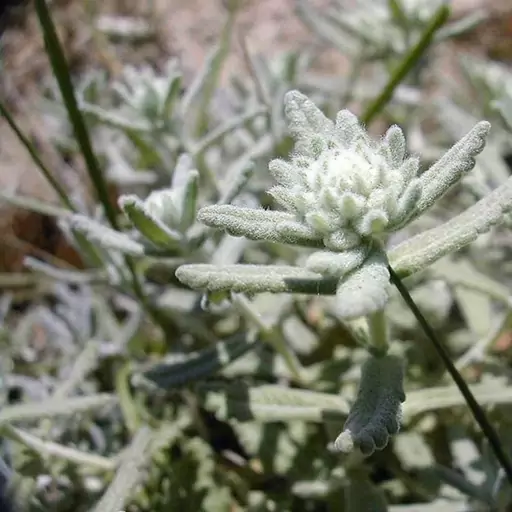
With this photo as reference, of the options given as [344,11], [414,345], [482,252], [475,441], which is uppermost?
[344,11]

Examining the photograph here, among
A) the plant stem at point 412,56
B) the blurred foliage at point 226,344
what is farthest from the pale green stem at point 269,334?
the plant stem at point 412,56

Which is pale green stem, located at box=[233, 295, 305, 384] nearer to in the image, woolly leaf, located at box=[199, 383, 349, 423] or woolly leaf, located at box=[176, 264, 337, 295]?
woolly leaf, located at box=[199, 383, 349, 423]

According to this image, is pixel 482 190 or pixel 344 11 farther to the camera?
pixel 344 11

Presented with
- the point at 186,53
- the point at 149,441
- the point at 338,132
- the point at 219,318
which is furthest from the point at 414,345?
the point at 186,53

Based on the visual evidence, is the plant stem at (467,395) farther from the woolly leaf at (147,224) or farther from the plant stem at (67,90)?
the plant stem at (67,90)

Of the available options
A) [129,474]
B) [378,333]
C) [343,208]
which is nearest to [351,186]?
[343,208]

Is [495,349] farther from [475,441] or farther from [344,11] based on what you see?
[344,11]

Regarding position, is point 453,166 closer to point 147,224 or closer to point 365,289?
point 365,289
